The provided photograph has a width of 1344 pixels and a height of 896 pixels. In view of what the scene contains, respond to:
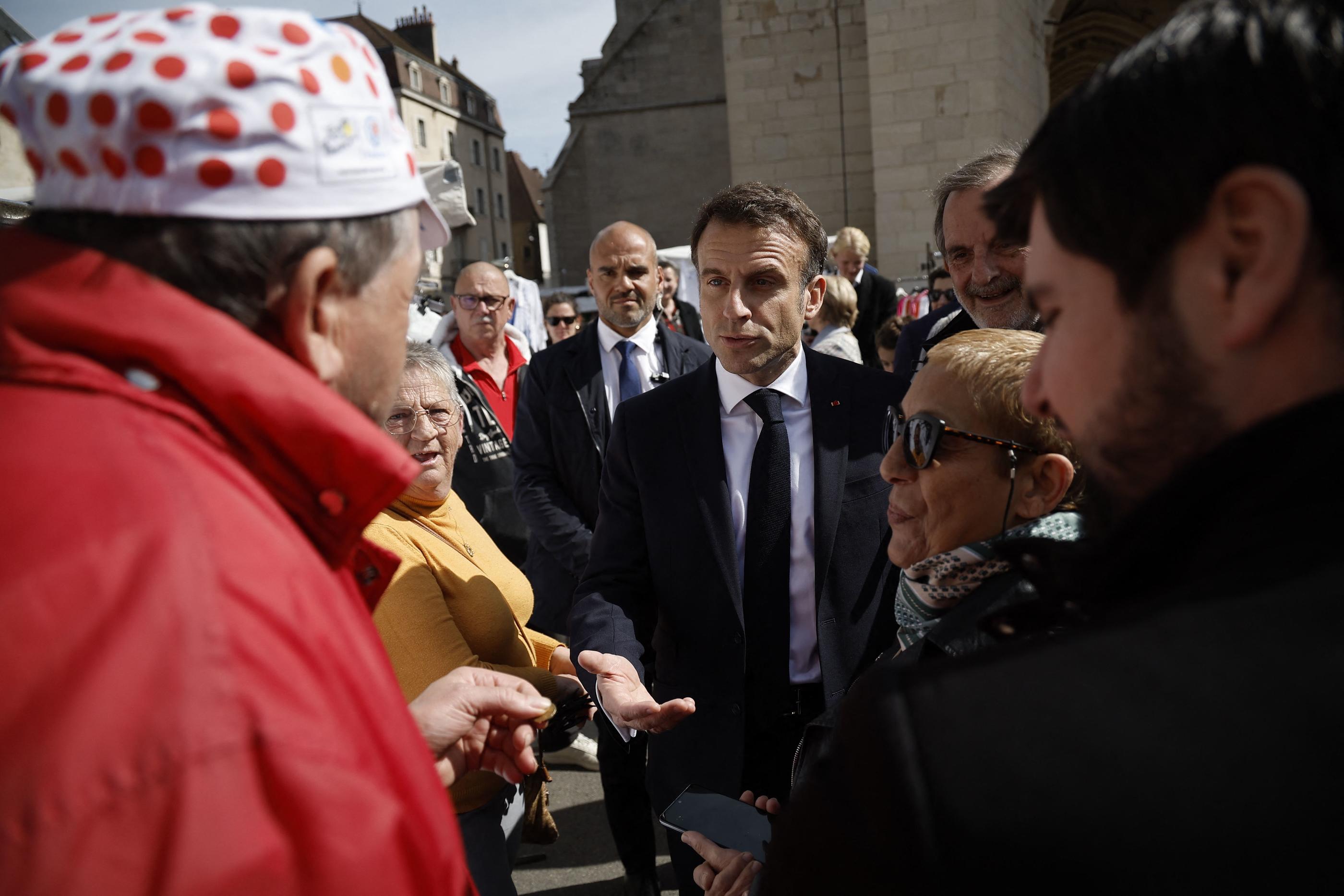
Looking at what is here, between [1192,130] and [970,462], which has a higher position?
[1192,130]

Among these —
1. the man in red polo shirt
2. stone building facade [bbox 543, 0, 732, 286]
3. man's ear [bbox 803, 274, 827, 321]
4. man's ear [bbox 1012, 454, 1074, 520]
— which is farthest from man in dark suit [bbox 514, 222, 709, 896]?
stone building facade [bbox 543, 0, 732, 286]

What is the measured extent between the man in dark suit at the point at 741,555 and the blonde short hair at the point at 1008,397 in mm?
666

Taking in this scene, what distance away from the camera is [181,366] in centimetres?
85

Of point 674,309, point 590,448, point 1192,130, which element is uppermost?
point 674,309

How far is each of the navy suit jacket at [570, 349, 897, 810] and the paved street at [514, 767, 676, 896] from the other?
1.52m

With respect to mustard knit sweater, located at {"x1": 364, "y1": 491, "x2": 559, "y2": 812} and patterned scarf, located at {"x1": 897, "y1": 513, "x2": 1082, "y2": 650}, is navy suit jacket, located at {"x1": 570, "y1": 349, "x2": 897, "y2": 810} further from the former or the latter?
patterned scarf, located at {"x1": 897, "y1": 513, "x2": 1082, "y2": 650}

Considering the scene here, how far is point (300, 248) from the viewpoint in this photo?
0.98 m

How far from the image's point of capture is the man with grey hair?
0.73m

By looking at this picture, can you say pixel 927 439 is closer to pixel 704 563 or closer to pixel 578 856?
pixel 704 563

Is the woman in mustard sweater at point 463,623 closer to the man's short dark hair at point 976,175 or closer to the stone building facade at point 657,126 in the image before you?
the man's short dark hair at point 976,175

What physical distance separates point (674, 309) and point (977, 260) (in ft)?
20.5

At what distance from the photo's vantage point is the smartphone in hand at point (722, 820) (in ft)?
5.49

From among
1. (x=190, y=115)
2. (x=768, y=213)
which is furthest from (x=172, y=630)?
(x=768, y=213)

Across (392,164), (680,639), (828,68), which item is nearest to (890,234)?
(828,68)
